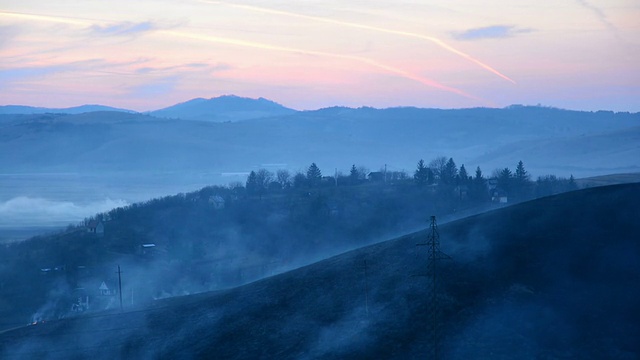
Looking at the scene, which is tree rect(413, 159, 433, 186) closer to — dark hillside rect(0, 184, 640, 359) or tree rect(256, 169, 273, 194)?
tree rect(256, 169, 273, 194)

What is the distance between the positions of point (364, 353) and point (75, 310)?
3944cm

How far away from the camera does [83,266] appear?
86500 mm

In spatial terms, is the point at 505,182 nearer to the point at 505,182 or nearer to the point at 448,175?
the point at 505,182

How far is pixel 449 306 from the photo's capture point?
42562 millimetres

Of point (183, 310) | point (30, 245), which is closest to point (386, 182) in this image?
point (30, 245)

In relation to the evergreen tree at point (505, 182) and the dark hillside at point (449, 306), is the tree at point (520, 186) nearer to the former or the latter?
the evergreen tree at point (505, 182)

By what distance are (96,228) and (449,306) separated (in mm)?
68250

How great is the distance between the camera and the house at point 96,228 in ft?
330

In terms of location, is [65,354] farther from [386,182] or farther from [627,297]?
[386,182]

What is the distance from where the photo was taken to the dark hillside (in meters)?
39.4

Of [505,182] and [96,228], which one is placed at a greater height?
[505,182]

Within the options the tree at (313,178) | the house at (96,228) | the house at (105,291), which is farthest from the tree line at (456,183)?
the house at (105,291)

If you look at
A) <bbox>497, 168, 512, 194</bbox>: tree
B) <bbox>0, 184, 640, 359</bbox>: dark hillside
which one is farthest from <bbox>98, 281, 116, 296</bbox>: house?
<bbox>497, 168, 512, 194</bbox>: tree

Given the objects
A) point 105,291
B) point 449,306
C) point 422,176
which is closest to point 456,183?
point 422,176
